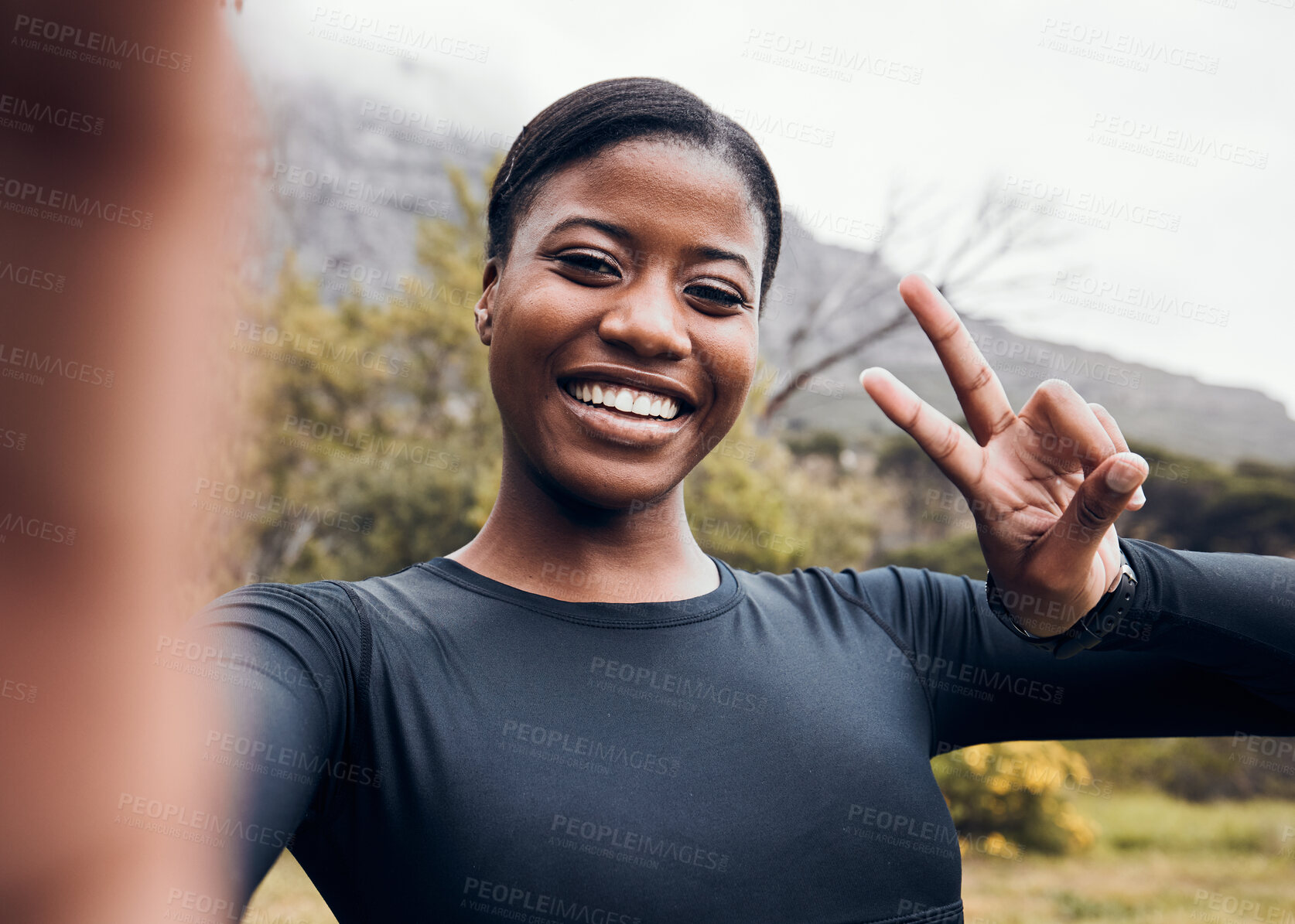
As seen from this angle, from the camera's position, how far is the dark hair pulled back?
1.78m

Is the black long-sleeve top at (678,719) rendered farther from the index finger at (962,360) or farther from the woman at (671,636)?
the index finger at (962,360)

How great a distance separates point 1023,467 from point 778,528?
659 centimetres

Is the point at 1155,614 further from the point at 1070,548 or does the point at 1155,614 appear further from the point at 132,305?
the point at 132,305

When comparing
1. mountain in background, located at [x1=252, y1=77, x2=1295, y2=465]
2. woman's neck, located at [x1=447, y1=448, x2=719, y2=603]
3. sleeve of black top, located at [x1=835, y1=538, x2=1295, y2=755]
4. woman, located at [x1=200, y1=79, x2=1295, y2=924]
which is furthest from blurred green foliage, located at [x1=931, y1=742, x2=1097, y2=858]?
woman's neck, located at [x1=447, y1=448, x2=719, y2=603]

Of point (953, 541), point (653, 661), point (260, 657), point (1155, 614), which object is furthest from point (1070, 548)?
point (953, 541)

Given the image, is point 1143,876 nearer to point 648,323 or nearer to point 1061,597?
point 1061,597

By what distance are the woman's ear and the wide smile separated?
1.03 ft

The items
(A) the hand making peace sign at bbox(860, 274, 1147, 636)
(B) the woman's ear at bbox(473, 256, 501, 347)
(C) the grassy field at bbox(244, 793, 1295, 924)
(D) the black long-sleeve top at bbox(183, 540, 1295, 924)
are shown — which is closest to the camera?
(D) the black long-sleeve top at bbox(183, 540, 1295, 924)

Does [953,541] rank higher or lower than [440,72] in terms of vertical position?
lower

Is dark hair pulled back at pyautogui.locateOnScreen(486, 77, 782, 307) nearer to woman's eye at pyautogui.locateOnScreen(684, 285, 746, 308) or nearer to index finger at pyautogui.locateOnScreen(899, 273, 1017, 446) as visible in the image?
woman's eye at pyautogui.locateOnScreen(684, 285, 746, 308)

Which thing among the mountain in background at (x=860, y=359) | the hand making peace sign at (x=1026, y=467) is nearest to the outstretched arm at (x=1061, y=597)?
the hand making peace sign at (x=1026, y=467)

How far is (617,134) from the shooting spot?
178cm

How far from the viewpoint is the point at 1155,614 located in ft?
5.98

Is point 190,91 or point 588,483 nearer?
point 190,91
